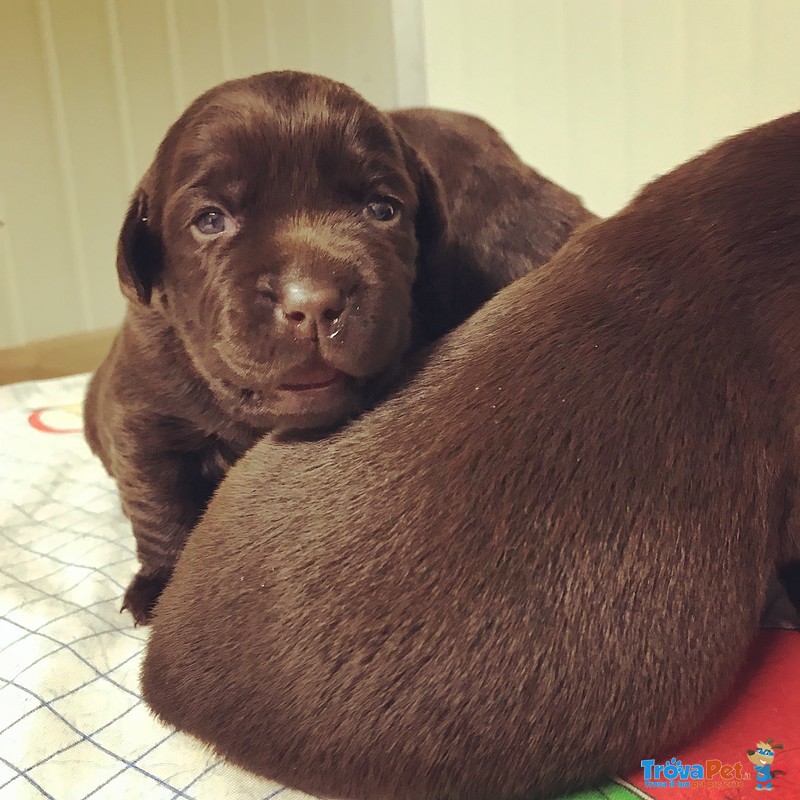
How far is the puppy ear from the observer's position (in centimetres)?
130

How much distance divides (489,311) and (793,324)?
36 cm

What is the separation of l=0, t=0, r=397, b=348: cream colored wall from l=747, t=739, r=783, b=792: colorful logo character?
2.68 m

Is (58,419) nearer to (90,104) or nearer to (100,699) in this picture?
(90,104)

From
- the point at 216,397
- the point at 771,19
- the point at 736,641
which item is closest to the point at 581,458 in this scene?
the point at 736,641

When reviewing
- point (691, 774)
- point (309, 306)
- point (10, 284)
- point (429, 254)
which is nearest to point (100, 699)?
point (309, 306)

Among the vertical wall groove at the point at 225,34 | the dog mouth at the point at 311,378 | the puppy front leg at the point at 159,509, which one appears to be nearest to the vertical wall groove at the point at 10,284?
the vertical wall groove at the point at 225,34

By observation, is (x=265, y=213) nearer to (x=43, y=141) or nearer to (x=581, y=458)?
(x=581, y=458)

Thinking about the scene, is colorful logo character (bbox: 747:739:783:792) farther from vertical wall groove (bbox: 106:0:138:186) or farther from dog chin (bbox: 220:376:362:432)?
vertical wall groove (bbox: 106:0:138:186)

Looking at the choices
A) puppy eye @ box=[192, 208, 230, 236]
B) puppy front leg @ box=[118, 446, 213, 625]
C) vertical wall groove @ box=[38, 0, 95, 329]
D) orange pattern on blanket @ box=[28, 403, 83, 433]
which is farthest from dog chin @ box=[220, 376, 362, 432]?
vertical wall groove @ box=[38, 0, 95, 329]

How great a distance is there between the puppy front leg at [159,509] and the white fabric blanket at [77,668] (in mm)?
79

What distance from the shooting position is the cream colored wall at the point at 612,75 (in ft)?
6.86

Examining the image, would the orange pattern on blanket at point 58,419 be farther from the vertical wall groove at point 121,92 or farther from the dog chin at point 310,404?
the dog chin at point 310,404

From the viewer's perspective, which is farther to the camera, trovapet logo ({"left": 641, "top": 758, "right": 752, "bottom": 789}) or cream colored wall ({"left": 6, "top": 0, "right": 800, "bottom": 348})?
cream colored wall ({"left": 6, "top": 0, "right": 800, "bottom": 348})

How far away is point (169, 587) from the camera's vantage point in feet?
3.59
